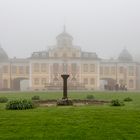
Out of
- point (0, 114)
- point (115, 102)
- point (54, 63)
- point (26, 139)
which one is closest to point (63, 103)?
point (115, 102)

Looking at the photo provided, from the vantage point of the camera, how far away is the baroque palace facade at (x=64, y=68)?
8112cm

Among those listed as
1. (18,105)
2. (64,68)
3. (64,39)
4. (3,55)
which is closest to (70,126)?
(18,105)

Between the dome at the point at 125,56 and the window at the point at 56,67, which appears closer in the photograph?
the window at the point at 56,67

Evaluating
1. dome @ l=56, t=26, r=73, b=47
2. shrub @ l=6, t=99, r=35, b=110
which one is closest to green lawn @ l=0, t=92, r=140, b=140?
shrub @ l=6, t=99, r=35, b=110

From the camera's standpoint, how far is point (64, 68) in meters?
80.8

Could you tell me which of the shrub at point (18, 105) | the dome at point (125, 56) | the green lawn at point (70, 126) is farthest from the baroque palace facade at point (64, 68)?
the green lawn at point (70, 126)

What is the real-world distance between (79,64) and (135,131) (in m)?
71.1

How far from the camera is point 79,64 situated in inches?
3219

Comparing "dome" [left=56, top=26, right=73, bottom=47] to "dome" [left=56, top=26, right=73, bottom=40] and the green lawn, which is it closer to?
"dome" [left=56, top=26, right=73, bottom=40]

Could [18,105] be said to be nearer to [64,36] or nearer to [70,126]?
[70,126]

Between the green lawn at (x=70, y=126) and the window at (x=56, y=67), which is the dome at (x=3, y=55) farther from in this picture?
the green lawn at (x=70, y=126)

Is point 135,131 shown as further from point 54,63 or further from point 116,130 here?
point 54,63

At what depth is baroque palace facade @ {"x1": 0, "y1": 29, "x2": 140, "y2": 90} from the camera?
81.1m

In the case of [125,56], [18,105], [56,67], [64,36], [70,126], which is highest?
[64,36]
